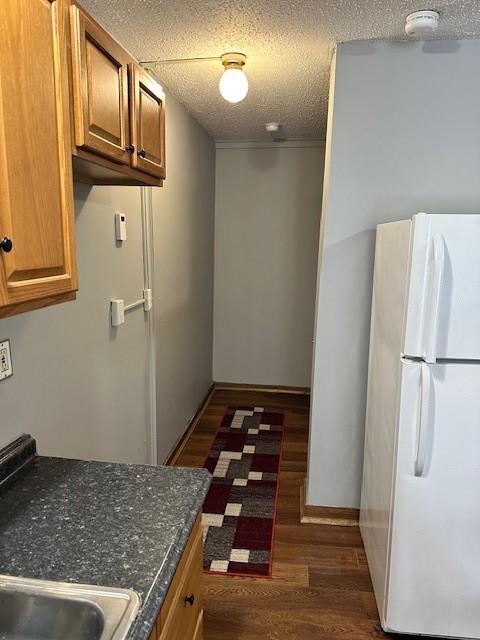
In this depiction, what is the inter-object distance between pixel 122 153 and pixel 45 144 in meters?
0.41

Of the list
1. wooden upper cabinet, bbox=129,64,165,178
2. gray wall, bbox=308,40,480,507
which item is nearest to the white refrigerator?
gray wall, bbox=308,40,480,507

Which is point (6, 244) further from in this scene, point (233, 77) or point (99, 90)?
point (233, 77)

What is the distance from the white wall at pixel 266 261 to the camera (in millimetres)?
4297

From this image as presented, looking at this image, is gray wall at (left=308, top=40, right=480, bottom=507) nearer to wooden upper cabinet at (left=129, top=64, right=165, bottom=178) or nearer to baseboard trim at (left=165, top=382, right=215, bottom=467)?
wooden upper cabinet at (left=129, top=64, right=165, bottom=178)

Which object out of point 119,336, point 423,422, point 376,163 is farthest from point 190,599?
point 376,163

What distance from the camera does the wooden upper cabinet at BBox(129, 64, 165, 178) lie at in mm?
1440

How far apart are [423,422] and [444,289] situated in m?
0.49

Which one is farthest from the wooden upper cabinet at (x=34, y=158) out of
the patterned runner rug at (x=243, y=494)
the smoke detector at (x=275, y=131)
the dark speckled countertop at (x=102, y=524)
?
the smoke detector at (x=275, y=131)

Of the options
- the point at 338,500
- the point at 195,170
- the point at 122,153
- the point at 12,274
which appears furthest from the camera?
the point at 195,170

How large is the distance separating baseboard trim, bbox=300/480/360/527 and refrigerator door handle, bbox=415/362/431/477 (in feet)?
3.34

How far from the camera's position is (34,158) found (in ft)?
3.09

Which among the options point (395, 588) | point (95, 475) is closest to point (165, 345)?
point (95, 475)

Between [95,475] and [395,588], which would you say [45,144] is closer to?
[95,475]

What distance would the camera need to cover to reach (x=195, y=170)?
3.57 metres
